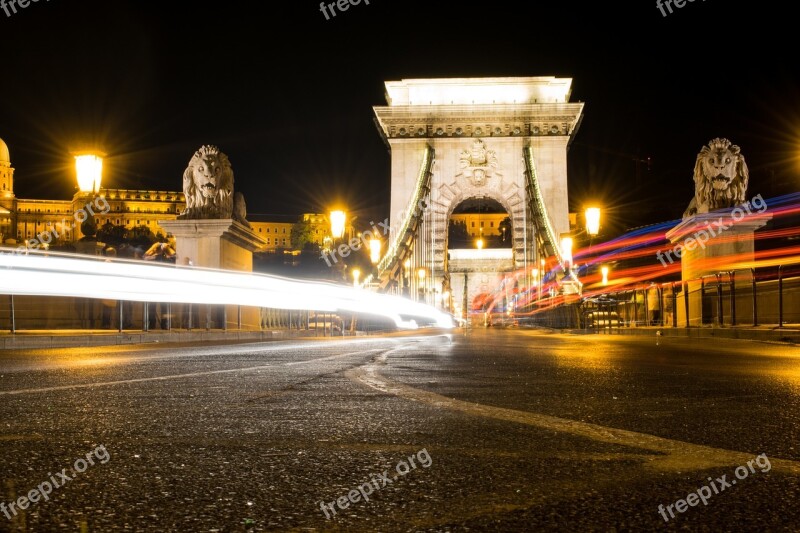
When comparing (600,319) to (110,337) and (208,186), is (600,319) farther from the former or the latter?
(110,337)

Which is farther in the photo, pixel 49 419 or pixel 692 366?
pixel 692 366

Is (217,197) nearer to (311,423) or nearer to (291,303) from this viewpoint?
(291,303)

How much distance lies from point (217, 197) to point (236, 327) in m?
2.62

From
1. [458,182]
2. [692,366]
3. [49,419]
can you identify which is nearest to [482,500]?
[49,419]

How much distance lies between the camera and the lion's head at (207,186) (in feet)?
56.6

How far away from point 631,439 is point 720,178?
18053 millimetres

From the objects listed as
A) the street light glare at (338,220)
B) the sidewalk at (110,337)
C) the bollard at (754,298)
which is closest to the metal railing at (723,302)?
the bollard at (754,298)

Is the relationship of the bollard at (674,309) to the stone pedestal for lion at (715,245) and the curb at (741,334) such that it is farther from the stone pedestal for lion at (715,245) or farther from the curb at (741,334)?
the curb at (741,334)

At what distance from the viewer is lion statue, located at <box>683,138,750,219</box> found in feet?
64.7

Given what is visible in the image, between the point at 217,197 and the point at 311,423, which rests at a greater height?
the point at 217,197

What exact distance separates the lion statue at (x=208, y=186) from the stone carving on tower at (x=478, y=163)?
3814 centimetres

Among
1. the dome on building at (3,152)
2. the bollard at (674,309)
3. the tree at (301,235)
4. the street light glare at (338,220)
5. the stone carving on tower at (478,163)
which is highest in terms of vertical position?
the dome on building at (3,152)

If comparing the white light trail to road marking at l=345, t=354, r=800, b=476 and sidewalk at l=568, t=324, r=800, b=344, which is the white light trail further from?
road marking at l=345, t=354, r=800, b=476

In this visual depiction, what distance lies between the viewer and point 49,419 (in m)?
3.51
